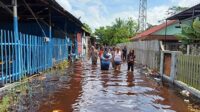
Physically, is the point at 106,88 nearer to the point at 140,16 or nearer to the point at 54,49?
the point at 54,49

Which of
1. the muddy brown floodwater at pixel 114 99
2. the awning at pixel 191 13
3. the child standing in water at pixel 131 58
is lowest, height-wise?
the muddy brown floodwater at pixel 114 99

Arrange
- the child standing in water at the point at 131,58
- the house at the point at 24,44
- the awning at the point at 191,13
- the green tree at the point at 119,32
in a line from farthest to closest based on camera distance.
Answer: the green tree at the point at 119,32, the child standing in water at the point at 131,58, the awning at the point at 191,13, the house at the point at 24,44

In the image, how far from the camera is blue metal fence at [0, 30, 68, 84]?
35.8ft

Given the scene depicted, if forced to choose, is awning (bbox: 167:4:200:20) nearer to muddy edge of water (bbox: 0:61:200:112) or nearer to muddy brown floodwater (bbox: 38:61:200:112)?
muddy edge of water (bbox: 0:61:200:112)

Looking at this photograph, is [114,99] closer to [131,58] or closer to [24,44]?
[24,44]

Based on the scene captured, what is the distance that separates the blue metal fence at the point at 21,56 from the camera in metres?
10.9

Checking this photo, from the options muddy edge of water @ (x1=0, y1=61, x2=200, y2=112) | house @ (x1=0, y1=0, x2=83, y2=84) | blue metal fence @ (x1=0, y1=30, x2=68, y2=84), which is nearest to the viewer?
muddy edge of water @ (x1=0, y1=61, x2=200, y2=112)

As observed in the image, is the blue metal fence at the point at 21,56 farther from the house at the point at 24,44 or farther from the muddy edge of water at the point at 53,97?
the muddy edge of water at the point at 53,97

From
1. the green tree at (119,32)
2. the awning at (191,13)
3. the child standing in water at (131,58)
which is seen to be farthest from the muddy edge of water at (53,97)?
the green tree at (119,32)

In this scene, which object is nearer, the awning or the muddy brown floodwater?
the muddy brown floodwater

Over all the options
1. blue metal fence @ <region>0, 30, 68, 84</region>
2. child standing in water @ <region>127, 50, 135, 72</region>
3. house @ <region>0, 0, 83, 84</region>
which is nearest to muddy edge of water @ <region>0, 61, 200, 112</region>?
blue metal fence @ <region>0, 30, 68, 84</region>

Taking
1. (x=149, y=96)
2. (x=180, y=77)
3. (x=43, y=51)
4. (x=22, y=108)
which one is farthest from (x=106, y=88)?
(x=43, y=51)

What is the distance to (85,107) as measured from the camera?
27.6 ft

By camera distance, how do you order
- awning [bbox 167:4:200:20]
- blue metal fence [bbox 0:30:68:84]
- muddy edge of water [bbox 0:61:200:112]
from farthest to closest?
awning [bbox 167:4:200:20], blue metal fence [bbox 0:30:68:84], muddy edge of water [bbox 0:61:200:112]
